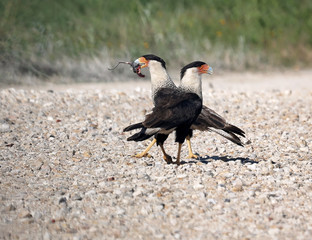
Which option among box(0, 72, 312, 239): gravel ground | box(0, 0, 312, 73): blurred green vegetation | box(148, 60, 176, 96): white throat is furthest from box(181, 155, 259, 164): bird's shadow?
box(0, 0, 312, 73): blurred green vegetation

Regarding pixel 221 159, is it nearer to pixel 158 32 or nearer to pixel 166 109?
pixel 166 109

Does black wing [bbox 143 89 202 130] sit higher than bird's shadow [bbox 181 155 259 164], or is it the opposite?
black wing [bbox 143 89 202 130]

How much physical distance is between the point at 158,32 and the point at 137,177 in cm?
790

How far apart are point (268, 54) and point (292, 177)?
9.05 meters

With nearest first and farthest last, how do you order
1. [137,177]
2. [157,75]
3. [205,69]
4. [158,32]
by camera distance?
[137,177], [205,69], [157,75], [158,32]

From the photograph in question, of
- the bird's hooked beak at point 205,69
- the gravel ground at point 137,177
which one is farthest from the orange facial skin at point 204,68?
the gravel ground at point 137,177

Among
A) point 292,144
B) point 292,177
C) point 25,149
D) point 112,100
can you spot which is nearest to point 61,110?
point 112,100

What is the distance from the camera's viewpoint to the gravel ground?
4.08 m

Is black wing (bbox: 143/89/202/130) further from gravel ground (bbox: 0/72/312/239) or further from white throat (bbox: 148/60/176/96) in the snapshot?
gravel ground (bbox: 0/72/312/239)

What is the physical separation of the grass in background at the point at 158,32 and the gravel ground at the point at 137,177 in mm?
2704

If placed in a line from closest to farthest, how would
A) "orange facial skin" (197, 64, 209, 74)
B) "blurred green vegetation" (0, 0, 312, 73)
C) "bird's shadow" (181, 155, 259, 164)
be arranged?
"orange facial skin" (197, 64, 209, 74) < "bird's shadow" (181, 155, 259, 164) < "blurred green vegetation" (0, 0, 312, 73)

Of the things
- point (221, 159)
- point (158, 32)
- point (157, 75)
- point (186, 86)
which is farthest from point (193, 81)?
point (158, 32)

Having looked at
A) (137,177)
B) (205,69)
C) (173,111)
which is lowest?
(137,177)

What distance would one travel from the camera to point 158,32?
1277 centimetres
